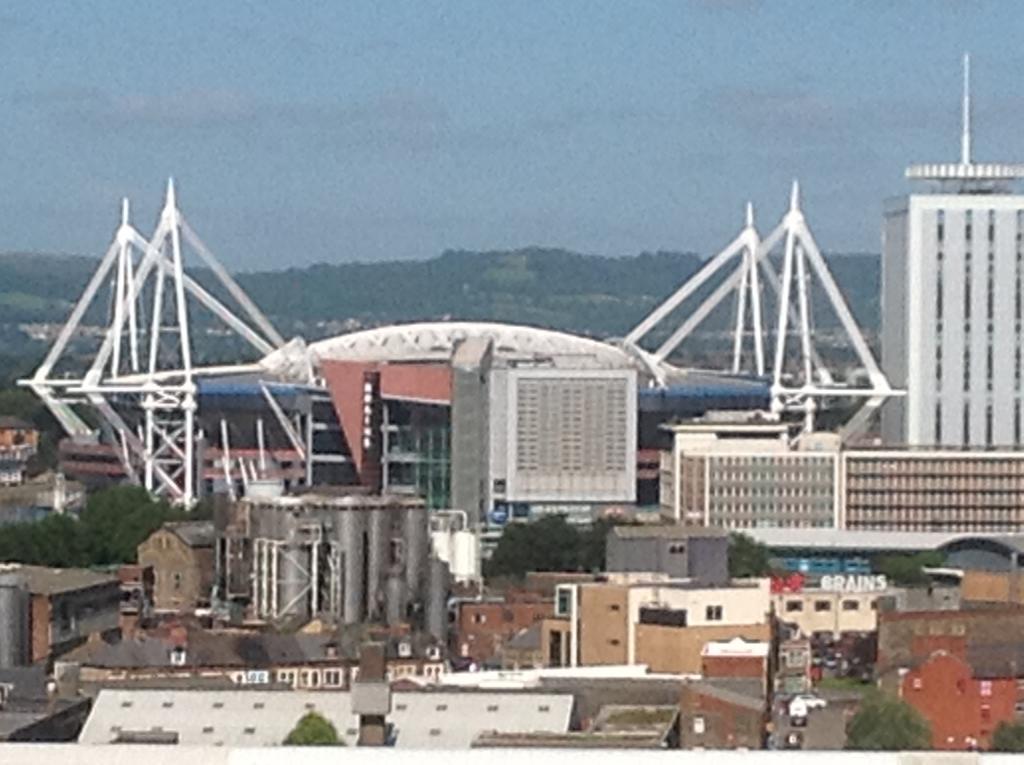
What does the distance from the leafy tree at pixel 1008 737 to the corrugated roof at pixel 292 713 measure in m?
6.03

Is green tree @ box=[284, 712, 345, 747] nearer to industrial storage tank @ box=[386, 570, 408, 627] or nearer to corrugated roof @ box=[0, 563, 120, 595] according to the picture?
corrugated roof @ box=[0, 563, 120, 595]

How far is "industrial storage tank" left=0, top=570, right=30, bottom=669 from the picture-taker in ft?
199

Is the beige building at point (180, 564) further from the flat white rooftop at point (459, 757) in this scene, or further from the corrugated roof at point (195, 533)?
the flat white rooftop at point (459, 757)

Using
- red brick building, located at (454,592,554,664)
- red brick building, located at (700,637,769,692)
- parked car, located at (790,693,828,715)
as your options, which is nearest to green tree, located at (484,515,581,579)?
red brick building, located at (454,592,554,664)

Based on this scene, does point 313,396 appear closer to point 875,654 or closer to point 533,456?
point 533,456

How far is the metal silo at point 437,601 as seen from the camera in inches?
2776

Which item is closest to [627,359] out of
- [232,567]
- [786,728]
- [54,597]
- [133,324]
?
[133,324]

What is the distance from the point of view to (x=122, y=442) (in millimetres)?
122000

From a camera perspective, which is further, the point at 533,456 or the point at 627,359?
the point at 627,359

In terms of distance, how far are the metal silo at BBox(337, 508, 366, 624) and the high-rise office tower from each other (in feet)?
173

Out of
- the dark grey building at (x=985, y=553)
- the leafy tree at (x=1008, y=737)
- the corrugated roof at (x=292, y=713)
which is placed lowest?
the dark grey building at (x=985, y=553)

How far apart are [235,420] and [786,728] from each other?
225 feet

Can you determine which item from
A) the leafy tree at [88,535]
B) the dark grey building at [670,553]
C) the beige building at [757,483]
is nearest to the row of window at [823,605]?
the dark grey building at [670,553]

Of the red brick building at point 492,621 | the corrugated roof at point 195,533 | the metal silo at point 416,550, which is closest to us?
the red brick building at point 492,621
